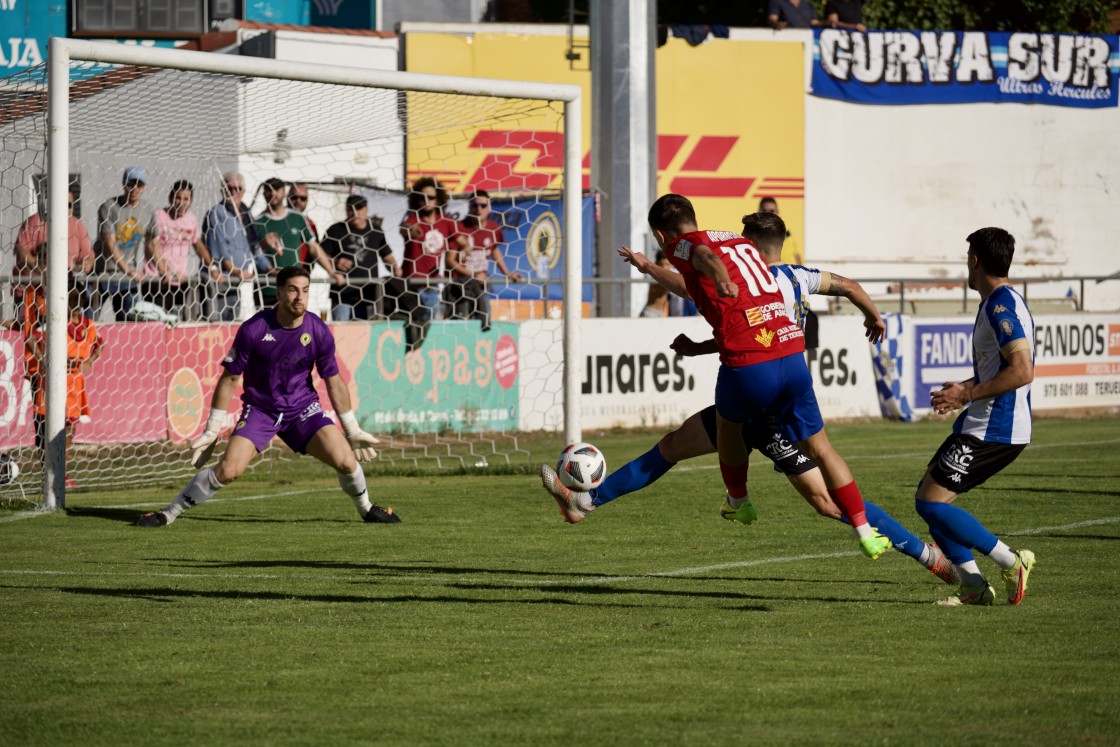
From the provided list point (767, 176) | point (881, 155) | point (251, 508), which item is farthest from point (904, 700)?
point (881, 155)

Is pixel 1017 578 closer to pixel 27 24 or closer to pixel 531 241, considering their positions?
pixel 531 241

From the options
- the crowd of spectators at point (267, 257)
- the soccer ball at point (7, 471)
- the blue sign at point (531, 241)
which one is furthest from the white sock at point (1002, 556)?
the blue sign at point (531, 241)

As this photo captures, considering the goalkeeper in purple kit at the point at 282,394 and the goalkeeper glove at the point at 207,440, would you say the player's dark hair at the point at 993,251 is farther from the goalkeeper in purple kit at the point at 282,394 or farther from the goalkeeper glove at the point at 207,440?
the goalkeeper glove at the point at 207,440

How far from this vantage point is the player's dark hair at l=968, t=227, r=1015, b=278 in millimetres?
7270

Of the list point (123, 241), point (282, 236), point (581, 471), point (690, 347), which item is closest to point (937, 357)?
point (282, 236)

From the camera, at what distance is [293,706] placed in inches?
211

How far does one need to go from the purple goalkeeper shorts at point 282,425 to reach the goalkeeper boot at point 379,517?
651 mm

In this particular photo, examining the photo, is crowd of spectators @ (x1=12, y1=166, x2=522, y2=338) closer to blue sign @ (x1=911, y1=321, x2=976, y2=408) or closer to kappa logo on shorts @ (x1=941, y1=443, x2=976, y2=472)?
blue sign @ (x1=911, y1=321, x2=976, y2=408)

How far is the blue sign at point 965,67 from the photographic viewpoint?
3256cm

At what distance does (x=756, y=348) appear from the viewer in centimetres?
738

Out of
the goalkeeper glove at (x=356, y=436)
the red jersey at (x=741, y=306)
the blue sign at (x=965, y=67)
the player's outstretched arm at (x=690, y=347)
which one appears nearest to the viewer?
the red jersey at (x=741, y=306)

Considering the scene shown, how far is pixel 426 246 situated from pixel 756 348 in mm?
10640

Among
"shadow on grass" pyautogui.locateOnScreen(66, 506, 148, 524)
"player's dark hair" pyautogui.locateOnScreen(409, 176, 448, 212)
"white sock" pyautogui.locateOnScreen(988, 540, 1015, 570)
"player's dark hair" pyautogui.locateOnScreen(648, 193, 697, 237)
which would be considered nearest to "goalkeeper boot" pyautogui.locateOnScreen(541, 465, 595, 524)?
"player's dark hair" pyautogui.locateOnScreen(648, 193, 697, 237)

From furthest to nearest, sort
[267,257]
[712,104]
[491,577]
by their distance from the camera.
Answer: [712,104] → [267,257] → [491,577]
